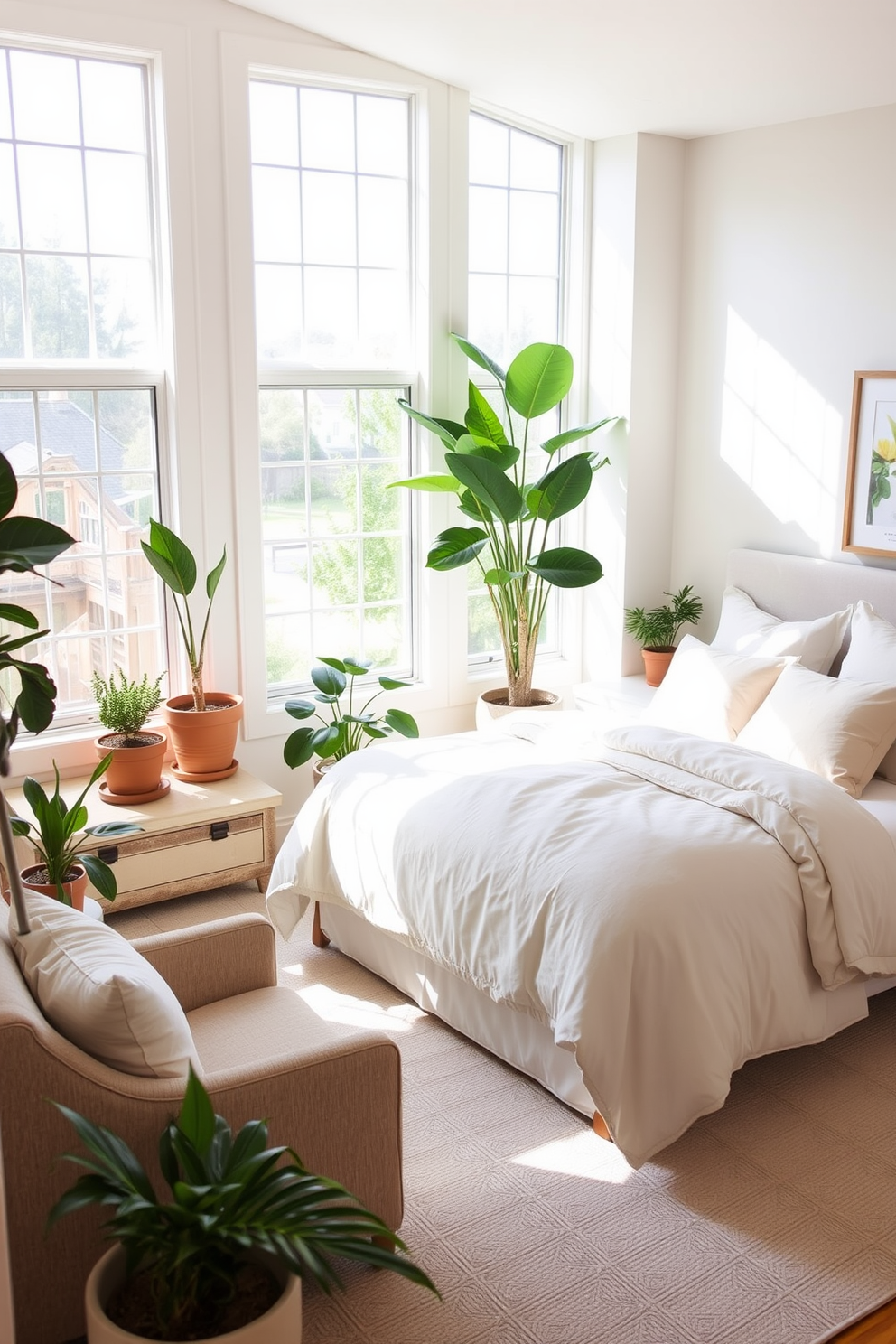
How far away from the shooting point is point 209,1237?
1.86 metres

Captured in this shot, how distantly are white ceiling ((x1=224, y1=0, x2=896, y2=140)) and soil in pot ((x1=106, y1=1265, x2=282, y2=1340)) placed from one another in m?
3.65

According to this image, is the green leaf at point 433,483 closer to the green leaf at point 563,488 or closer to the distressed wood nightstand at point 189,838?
the green leaf at point 563,488

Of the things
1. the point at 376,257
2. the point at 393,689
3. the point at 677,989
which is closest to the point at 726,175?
the point at 376,257

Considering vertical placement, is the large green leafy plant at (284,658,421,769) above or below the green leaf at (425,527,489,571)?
Answer: below

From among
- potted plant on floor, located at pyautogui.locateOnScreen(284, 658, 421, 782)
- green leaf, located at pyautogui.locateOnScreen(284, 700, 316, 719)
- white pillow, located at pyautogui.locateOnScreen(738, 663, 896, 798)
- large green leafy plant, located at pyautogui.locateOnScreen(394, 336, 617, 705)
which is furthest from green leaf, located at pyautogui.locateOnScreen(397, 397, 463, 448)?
white pillow, located at pyautogui.locateOnScreen(738, 663, 896, 798)

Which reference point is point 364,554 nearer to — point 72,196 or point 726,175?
point 72,196

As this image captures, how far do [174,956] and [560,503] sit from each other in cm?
258

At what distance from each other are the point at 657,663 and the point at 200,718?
196 centimetres

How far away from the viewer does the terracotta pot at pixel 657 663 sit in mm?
5223

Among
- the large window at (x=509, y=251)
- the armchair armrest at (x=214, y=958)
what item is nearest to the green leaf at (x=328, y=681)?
the large window at (x=509, y=251)

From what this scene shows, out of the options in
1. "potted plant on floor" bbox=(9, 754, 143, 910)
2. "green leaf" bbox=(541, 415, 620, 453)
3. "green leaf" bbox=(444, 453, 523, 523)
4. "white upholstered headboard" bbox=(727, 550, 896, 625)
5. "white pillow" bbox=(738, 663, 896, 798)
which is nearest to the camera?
"potted plant on floor" bbox=(9, 754, 143, 910)

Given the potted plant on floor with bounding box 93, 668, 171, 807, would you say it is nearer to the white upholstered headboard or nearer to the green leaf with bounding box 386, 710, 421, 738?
the green leaf with bounding box 386, 710, 421, 738

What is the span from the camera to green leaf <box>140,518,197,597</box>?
13.5 feet

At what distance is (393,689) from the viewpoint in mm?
5047
